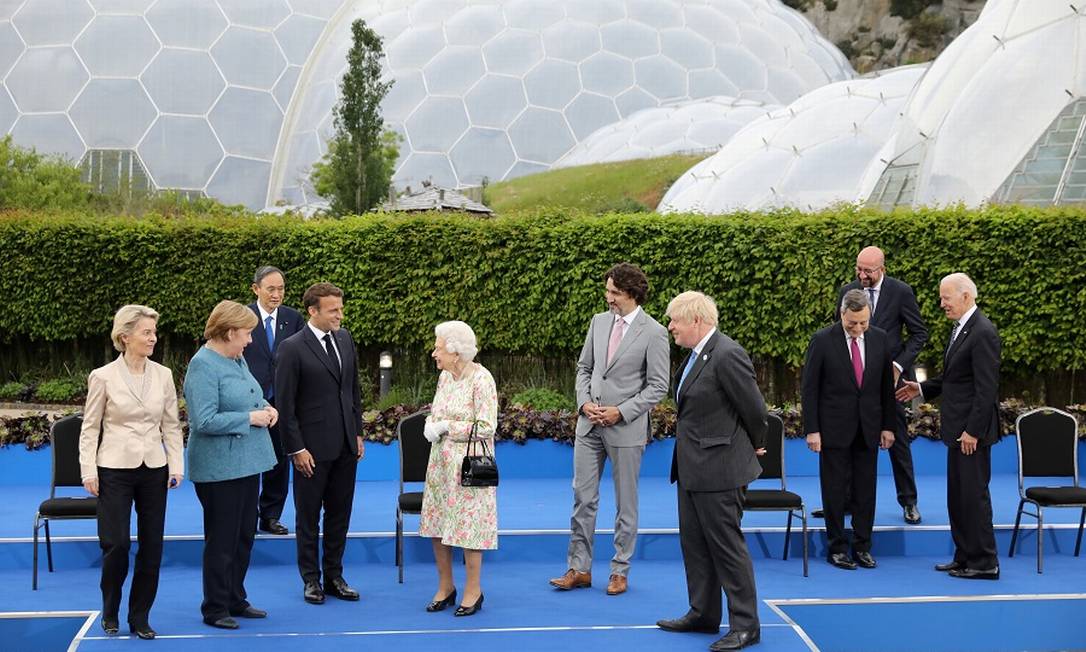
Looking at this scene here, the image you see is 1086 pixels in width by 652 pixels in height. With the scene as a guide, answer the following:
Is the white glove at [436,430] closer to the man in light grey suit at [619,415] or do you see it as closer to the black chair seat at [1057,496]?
the man in light grey suit at [619,415]

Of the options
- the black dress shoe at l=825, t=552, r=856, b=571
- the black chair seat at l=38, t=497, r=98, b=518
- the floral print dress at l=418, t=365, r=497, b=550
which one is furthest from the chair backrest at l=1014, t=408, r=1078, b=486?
the black chair seat at l=38, t=497, r=98, b=518

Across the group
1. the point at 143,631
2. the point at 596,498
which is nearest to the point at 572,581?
the point at 596,498

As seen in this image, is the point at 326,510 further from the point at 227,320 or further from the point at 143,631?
the point at 227,320

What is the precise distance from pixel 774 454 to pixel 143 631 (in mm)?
3981

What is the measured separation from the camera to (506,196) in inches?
872

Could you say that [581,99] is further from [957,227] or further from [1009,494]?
[1009,494]

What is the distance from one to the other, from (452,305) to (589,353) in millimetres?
5170

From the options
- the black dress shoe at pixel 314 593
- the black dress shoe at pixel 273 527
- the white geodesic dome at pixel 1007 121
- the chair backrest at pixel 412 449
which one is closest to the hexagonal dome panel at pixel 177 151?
the white geodesic dome at pixel 1007 121

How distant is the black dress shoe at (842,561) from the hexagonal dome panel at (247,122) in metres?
20.7

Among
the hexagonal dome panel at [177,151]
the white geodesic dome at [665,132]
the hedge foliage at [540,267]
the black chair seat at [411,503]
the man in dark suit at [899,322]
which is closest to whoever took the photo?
the black chair seat at [411,503]

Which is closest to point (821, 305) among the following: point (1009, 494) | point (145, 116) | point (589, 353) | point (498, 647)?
point (1009, 494)

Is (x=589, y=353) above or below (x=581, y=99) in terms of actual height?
below

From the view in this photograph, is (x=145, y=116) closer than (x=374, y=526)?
No

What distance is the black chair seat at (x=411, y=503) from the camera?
22.2 ft
